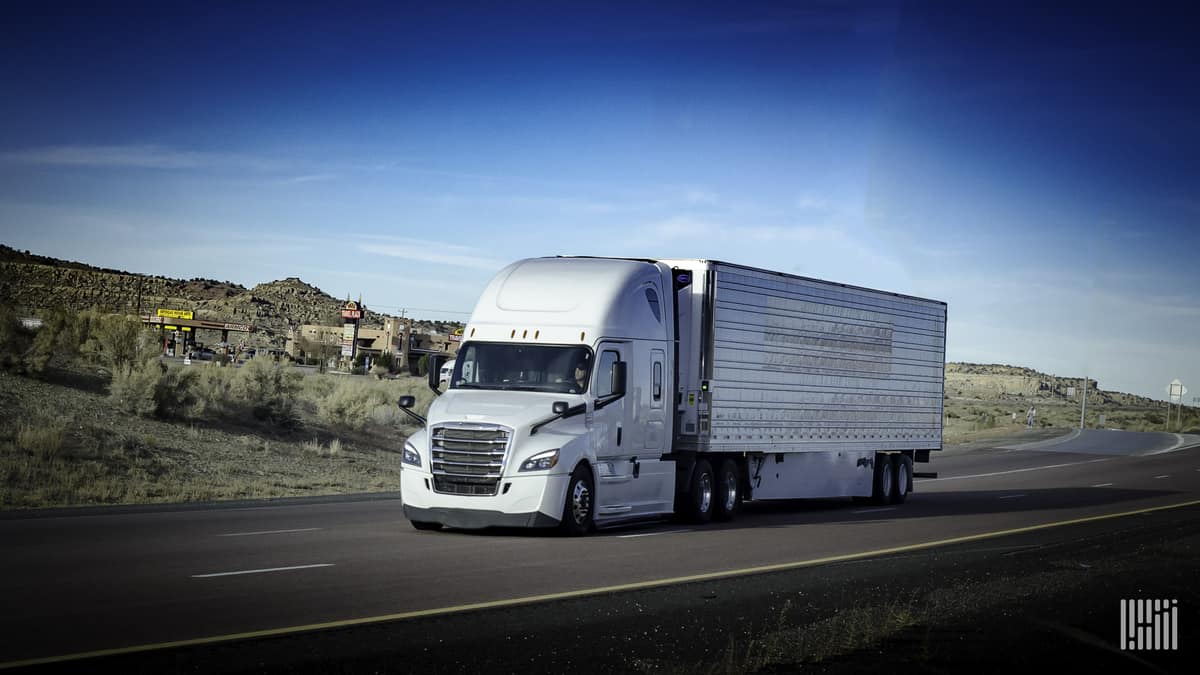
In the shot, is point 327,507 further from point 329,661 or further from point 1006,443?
point 1006,443

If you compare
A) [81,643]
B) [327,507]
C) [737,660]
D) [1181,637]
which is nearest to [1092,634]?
[1181,637]

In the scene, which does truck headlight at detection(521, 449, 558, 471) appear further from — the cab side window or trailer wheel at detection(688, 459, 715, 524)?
trailer wheel at detection(688, 459, 715, 524)

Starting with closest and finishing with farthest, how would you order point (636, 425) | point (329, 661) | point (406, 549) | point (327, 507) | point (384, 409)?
1. point (329, 661)
2. point (406, 549)
3. point (636, 425)
4. point (327, 507)
5. point (384, 409)

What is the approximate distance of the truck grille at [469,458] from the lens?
55.7 ft

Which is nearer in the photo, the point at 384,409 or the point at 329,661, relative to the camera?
the point at 329,661

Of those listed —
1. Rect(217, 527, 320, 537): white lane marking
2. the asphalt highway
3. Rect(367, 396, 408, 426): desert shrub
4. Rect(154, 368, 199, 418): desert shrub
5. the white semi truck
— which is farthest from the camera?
Rect(367, 396, 408, 426): desert shrub

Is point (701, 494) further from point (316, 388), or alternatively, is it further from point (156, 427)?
point (316, 388)

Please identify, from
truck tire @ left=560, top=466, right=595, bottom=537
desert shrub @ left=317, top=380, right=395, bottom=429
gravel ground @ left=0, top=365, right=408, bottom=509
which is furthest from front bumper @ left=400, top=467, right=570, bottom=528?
desert shrub @ left=317, top=380, right=395, bottom=429

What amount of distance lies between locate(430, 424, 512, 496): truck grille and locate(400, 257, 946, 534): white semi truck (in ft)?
0.06

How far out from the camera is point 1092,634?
35.3 ft

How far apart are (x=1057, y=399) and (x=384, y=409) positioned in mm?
166868

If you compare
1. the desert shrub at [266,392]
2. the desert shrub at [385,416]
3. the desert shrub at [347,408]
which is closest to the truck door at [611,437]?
the desert shrub at [266,392]

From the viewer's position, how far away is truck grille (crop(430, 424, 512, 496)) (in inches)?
669

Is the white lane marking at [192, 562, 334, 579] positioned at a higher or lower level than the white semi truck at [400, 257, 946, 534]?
lower
